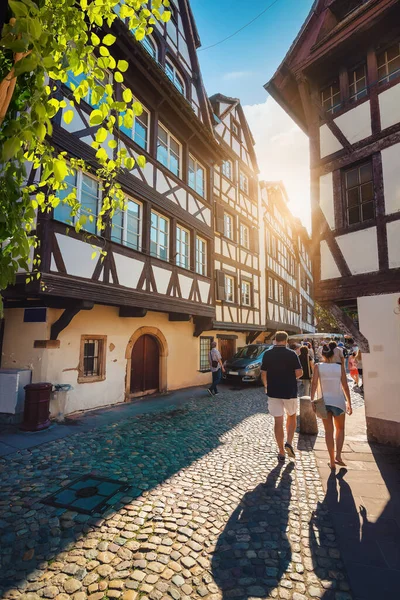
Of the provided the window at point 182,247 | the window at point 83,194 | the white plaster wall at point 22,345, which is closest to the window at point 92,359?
the white plaster wall at point 22,345

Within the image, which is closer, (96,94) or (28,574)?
(96,94)

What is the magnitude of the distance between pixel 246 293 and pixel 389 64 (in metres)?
11.1

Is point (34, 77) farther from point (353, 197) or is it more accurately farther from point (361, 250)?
point (353, 197)

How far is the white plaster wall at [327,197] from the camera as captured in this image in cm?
695

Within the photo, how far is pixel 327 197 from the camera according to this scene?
Result: 7102mm

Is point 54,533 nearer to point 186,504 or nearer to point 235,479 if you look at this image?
point 186,504

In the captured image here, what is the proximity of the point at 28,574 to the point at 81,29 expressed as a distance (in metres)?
3.70

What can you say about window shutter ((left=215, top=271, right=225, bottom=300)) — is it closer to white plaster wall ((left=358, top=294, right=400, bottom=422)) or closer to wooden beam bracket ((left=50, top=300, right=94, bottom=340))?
wooden beam bracket ((left=50, top=300, right=94, bottom=340))

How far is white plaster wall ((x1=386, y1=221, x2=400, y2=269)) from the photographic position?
19.0ft

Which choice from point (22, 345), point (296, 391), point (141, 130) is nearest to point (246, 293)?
point (141, 130)

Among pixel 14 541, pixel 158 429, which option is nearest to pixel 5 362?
pixel 158 429

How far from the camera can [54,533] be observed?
295 cm

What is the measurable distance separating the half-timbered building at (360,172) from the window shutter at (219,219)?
6.39m

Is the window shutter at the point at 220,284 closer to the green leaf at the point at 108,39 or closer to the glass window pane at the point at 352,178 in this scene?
the glass window pane at the point at 352,178
